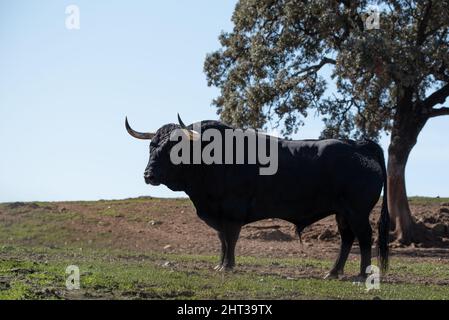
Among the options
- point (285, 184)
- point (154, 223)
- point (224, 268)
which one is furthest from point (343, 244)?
point (154, 223)

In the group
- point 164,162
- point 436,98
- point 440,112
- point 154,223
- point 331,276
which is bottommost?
point 331,276

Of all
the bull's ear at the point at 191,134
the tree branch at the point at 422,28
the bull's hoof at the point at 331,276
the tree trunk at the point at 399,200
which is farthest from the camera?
the tree trunk at the point at 399,200

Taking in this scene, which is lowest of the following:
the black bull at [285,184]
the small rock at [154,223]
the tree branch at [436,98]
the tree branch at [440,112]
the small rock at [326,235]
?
the small rock at [326,235]

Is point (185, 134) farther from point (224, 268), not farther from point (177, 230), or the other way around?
point (177, 230)

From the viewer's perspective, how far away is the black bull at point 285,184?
13.5 metres

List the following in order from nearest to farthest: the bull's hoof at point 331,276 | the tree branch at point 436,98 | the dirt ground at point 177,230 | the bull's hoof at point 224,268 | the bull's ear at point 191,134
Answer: the bull's hoof at point 331,276 < the bull's hoof at point 224,268 < the bull's ear at point 191,134 < the dirt ground at point 177,230 < the tree branch at point 436,98

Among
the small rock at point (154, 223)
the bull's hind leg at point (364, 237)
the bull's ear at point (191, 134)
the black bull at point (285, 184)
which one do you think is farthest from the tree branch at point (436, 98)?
the bull's ear at point (191, 134)

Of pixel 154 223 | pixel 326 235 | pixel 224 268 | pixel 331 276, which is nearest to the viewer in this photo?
pixel 331 276

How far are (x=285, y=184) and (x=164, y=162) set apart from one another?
2.12 metres

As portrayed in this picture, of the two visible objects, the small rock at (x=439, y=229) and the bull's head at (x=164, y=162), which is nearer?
the bull's head at (x=164, y=162)

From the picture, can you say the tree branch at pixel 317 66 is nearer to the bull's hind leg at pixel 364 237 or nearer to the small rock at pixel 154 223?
the small rock at pixel 154 223

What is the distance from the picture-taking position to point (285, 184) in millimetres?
13820

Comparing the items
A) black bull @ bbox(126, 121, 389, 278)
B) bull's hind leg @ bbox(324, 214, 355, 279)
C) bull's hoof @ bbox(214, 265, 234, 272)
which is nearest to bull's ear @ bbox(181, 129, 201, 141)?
black bull @ bbox(126, 121, 389, 278)

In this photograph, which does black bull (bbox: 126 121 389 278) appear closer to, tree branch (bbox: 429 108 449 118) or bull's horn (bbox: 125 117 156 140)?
bull's horn (bbox: 125 117 156 140)
